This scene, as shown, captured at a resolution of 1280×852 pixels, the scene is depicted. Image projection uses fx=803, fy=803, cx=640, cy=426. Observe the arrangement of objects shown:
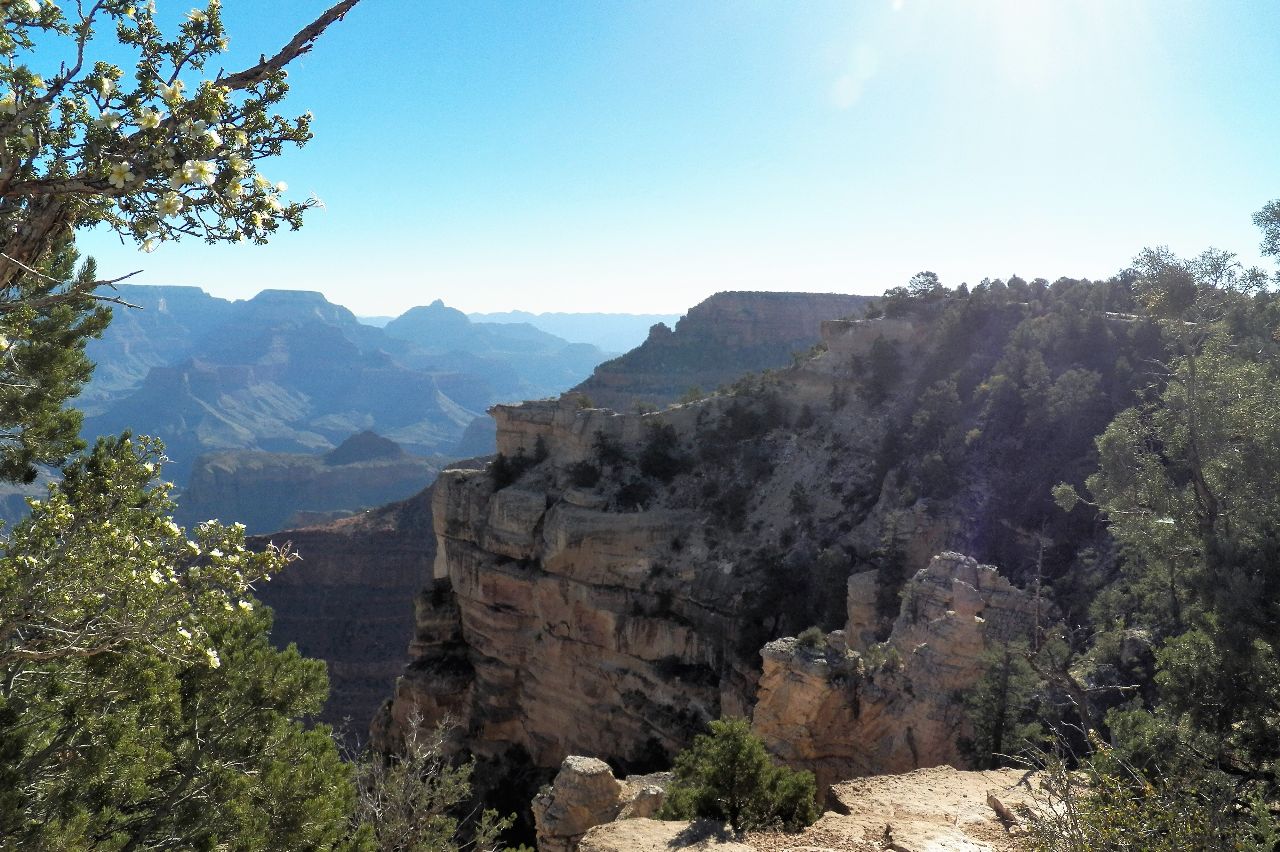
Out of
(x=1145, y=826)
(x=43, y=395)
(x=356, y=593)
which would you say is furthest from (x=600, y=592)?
(x=356, y=593)

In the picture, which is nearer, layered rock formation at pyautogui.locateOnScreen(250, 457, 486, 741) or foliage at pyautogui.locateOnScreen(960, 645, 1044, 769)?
foliage at pyautogui.locateOnScreen(960, 645, 1044, 769)

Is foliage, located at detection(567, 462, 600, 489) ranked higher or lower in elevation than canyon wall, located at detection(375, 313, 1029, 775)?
higher

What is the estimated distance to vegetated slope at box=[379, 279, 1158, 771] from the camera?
2383 centimetres

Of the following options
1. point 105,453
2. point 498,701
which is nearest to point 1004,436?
point 498,701

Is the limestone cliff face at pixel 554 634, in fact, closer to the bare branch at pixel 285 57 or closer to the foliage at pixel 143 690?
the foliage at pixel 143 690

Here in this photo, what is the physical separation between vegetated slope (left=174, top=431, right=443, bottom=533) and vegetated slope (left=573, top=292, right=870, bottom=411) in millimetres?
49632

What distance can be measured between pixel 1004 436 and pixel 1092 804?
21.1 meters

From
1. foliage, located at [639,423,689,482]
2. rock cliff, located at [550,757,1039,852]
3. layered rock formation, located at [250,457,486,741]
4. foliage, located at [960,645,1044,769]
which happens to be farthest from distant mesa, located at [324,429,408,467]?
rock cliff, located at [550,757,1039,852]

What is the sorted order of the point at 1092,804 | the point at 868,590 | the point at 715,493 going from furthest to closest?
1. the point at 715,493
2. the point at 868,590
3. the point at 1092,804

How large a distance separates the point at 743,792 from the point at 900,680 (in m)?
6.07

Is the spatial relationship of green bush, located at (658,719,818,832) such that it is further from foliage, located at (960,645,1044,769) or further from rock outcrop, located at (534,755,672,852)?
foliage, located at (960,645,1044,769)

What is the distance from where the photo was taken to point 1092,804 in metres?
6.97

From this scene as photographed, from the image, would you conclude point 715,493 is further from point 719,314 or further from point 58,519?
point 719,314

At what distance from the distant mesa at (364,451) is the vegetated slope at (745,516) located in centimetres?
9426
